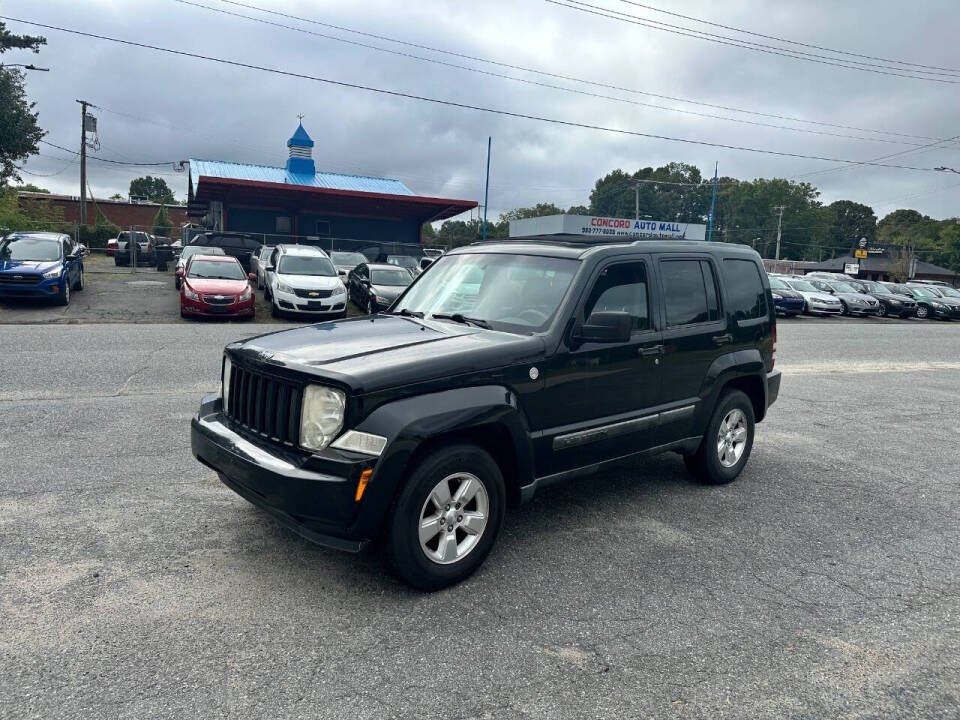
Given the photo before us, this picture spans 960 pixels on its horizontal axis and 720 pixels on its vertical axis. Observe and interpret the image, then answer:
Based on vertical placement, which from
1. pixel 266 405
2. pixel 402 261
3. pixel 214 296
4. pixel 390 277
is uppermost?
pixel 402 261

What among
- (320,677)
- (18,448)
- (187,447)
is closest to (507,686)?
(320,677)

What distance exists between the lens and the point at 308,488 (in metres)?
3.37

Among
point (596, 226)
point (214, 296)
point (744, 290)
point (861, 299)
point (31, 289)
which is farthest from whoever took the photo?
point (596, 226)

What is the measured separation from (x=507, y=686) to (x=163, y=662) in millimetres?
1472

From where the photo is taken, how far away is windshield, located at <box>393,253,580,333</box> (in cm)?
441

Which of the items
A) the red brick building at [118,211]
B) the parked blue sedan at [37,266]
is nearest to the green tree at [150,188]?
the red brick building at [118,211]

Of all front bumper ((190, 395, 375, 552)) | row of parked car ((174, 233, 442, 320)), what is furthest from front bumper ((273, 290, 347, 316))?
front bumper ((190, 395, 375, 552))

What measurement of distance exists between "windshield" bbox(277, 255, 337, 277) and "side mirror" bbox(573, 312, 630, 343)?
49.3ft

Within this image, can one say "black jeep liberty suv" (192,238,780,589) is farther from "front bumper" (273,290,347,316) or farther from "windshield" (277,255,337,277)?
"windshield" (277,255,337,277)

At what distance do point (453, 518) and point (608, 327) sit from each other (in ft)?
4.75

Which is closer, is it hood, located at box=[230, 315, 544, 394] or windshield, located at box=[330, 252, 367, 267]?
hood, located at box=[230, 315, 544, 394]

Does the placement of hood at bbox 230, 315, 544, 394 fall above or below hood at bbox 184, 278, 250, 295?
above

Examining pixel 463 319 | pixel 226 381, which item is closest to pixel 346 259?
pixel 463 319

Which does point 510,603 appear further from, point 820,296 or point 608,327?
point 820,296
